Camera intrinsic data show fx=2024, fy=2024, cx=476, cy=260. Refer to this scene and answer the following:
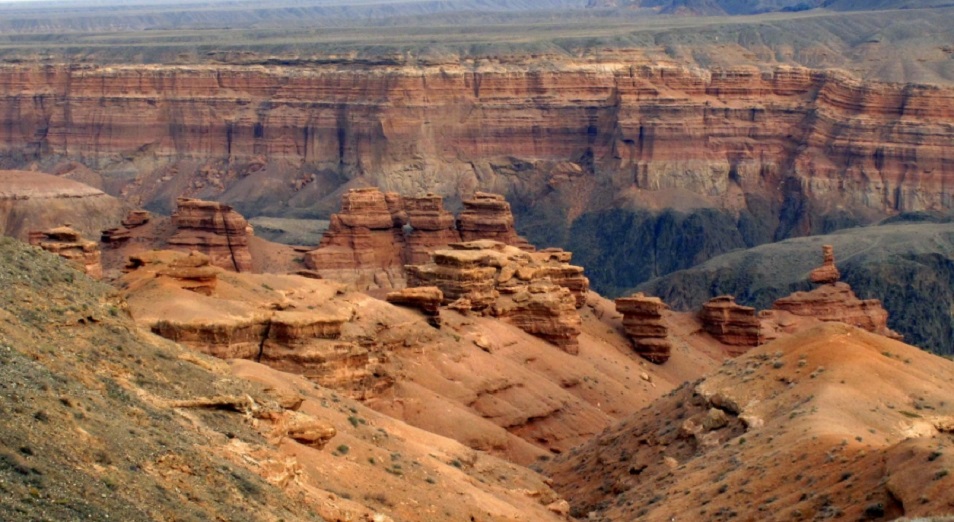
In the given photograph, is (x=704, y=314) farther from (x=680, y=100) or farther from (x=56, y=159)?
(x=56, y=159)

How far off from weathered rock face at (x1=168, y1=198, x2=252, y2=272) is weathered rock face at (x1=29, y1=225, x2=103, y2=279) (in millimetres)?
17879

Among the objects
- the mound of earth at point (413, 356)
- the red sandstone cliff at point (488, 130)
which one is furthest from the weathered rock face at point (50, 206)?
the mound of earth at point (413, 356)

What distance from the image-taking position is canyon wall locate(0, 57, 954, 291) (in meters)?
161

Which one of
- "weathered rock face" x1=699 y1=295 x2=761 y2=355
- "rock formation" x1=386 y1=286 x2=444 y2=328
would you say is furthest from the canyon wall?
"rock formation" x1=386 y1=286 x2=444 y2=328

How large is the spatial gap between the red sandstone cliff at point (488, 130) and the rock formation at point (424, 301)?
9352 cm

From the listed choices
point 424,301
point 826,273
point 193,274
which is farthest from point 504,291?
point 826,273

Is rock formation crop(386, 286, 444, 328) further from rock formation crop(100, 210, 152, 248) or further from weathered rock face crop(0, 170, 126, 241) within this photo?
weathered rock face crop(0, 170, 126, 241)

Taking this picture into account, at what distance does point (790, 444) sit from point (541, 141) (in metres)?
126

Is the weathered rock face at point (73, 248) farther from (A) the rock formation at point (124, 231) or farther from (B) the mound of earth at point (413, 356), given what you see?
(A) the rock formation at point (124, 231)

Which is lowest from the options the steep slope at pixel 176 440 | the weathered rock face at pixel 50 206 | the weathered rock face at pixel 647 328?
the weathered rock face at pixel 50 206

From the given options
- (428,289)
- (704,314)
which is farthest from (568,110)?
(428,289)

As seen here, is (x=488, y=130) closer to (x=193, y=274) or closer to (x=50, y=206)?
(x=50, y=206)

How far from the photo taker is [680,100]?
165 metres

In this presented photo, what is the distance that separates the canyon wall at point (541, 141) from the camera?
161 meters
